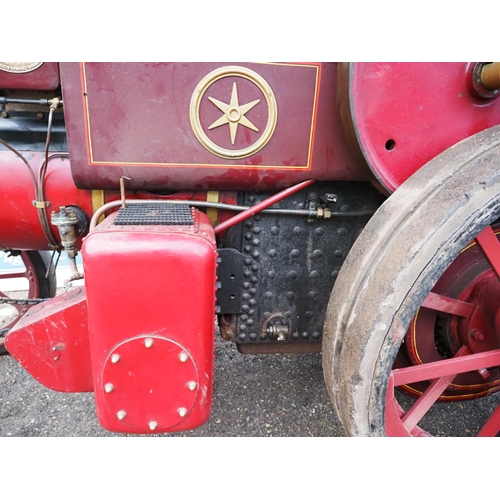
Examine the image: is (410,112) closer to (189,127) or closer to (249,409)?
(189,127)

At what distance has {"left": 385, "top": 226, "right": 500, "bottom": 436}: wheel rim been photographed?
910 mm

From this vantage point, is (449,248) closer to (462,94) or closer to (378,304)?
(378,304)

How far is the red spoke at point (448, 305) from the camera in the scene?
43.1 inches

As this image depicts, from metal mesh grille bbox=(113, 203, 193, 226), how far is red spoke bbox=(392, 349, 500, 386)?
2.29ft

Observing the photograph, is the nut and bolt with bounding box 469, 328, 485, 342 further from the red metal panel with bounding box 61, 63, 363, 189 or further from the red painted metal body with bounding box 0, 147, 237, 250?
the red painted metal body with bounding box 0, 147, 237, 250

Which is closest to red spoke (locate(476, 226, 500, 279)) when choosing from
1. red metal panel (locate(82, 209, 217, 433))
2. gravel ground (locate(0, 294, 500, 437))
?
red metal panel (locate(82, 209, 217, 433))

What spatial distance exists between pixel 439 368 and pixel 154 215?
0.89 metres

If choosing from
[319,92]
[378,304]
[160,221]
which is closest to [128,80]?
[160,221]

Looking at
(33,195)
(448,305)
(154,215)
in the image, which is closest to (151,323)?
(154,215)

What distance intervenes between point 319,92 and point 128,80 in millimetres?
548

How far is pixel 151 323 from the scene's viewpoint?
846 mm

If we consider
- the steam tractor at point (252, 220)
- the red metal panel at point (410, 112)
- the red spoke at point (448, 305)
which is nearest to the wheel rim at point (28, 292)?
the steam tractor at point (252, 220)

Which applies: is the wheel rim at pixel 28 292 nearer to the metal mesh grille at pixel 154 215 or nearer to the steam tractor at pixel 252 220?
the steam tractor at pixel 252 220

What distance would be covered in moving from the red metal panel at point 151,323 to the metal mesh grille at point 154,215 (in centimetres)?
3
